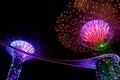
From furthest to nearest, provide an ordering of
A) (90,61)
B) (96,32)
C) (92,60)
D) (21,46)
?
(21,46) < (90,61) < (92,60) < (96,32)

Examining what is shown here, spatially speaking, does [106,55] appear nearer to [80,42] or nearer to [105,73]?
[105,73]

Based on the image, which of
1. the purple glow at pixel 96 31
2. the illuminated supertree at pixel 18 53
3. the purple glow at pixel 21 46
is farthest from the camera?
the purple glow at pixel 21 46

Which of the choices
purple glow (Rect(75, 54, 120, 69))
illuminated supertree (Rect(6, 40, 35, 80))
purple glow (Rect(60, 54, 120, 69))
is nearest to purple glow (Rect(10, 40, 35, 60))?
illuminated supertree (Rect(6, 40, 35, 80))

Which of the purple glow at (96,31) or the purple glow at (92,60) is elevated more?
the purple glow at (96,31)

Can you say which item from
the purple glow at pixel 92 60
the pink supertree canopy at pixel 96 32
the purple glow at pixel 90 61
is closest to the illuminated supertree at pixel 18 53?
the purple glow at pixel 90 61

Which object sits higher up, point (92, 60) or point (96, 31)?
point (96, 31)

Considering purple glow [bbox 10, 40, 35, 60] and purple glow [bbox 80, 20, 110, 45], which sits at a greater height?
purple glow [bbox 80, 20, 110, 45]

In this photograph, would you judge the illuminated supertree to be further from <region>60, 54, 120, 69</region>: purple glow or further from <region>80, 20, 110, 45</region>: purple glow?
<region>80, 20, 110, 45</region>: purple glow

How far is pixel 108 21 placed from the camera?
14.1 meters

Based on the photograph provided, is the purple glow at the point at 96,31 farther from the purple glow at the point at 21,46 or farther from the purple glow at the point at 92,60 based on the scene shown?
the purple glow at the point at 21,46

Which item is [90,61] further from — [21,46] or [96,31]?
[21,46]

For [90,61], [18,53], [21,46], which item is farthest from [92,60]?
[18,53]

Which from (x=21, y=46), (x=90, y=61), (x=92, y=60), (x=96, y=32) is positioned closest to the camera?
(x=96, y=32)

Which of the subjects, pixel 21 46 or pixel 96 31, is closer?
pixel 96 31
